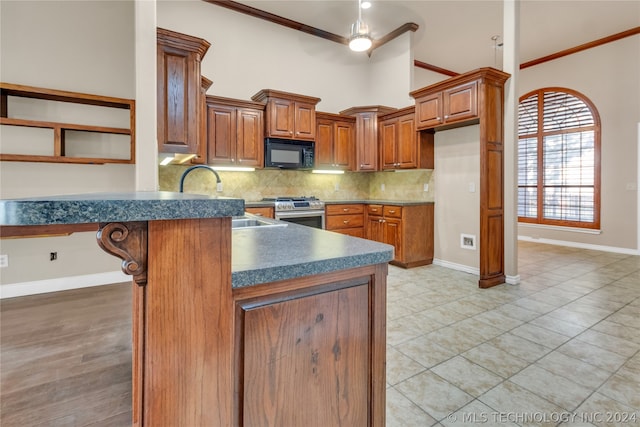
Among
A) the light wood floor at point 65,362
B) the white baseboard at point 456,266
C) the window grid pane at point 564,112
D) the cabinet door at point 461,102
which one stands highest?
the window grid pane at point 564,112

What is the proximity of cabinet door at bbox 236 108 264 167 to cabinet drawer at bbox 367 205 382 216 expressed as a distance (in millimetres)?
1792

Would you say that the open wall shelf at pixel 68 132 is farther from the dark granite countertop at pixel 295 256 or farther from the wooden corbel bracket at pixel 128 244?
the wooden corbel bracket at pixel 128 244

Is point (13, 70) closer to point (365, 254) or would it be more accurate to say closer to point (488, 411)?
point (365, 254)

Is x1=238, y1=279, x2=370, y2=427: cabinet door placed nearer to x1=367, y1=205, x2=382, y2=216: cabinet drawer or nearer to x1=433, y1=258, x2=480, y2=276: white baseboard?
x1=433, y1=258, x2=480, y2=276: white baseboard

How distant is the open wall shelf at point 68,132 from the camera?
115 inches

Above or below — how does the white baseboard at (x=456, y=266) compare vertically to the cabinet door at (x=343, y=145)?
below

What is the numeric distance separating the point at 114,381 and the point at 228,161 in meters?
2.86

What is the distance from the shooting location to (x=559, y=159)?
584 cm

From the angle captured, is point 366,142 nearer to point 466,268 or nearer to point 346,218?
point 346,218

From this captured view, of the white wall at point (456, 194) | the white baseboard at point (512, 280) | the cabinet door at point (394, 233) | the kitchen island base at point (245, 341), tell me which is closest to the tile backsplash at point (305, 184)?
the white wall at point (456, 194)

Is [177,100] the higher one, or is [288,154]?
[177,100]

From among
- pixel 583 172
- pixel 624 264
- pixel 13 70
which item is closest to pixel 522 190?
pixel 583 172

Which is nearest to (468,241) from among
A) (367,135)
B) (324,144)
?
(367,135)

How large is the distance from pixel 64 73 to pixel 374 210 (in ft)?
13.5
